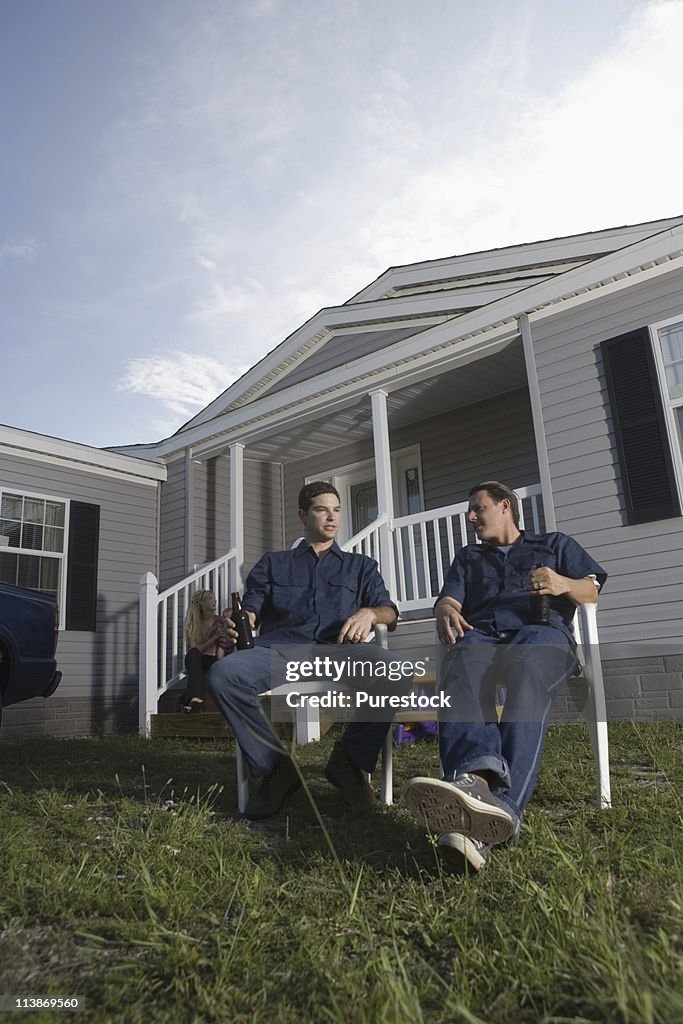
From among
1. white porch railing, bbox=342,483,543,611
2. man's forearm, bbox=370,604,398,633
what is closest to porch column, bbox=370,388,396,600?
white porch railing, bbox=342,483,543,611

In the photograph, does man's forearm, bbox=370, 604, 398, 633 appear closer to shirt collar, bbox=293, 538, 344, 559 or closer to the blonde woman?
shirt collar, bbox=293, 538, 344, 559

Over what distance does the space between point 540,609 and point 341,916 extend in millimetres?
1268

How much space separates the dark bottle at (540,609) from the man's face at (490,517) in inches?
15.2

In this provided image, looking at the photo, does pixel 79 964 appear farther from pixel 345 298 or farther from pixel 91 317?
pixel 91 317

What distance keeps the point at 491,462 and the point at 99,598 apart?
4.66m

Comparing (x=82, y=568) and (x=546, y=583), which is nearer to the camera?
(x=546, y=583)

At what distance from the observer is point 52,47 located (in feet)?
25.7

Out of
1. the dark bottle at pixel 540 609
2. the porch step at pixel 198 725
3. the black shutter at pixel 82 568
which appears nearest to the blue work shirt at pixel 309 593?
the dark bottle at pixel 540 609

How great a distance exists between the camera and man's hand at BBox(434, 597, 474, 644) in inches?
97.6

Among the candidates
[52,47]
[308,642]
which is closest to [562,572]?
[308,642]

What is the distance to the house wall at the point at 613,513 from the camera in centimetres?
504

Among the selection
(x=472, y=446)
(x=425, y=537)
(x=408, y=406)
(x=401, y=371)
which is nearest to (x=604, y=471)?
(x=425, y=537)

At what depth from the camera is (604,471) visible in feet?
18.0

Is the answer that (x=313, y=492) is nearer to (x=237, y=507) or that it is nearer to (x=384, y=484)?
(x=384, y=484)
